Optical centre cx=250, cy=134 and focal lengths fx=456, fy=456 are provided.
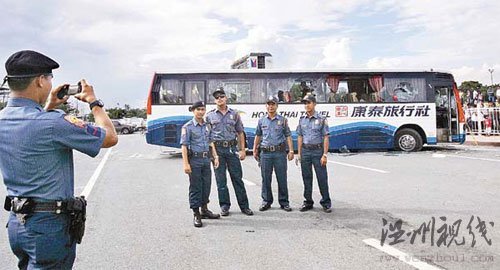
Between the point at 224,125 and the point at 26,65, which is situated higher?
the point at 26,65

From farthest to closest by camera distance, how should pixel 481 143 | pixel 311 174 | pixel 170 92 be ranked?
pixel 481 143
pixel 170 92
pixel 311 174

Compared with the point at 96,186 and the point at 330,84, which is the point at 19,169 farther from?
the point at 330,84

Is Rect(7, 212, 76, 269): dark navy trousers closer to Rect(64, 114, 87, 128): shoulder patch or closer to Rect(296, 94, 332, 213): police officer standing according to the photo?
Rect(64, 114, 87, 128): shoulder patch

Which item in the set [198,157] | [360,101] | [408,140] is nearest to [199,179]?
[198,157]

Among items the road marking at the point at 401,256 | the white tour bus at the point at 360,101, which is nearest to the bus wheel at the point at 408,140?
the white tour bus at the point at 360,101

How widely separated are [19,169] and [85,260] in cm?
→ 237

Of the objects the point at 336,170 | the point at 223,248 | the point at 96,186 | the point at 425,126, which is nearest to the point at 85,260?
the point at 223,248

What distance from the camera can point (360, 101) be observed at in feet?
52.5

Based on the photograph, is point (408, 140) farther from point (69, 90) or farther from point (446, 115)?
point (69, 90)

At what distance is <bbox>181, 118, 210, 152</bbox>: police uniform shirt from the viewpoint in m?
6.04

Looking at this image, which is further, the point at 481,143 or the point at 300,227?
the point at 481,143

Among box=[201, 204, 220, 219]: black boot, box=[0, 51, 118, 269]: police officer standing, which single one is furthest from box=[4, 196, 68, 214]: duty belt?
box=[201, 204, 220, 219]: black boot

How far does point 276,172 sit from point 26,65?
4.81 metres

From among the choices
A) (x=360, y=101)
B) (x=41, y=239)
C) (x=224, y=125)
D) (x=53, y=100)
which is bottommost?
(x=41, y=239)
